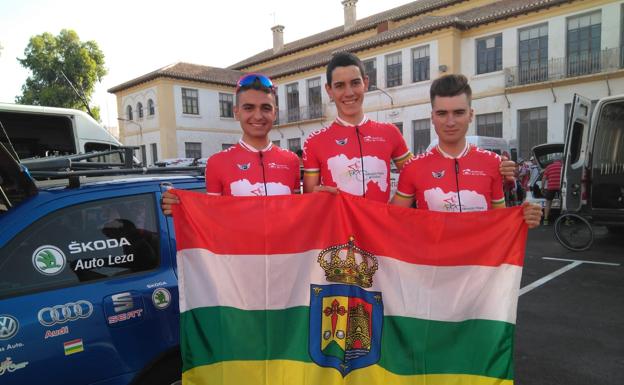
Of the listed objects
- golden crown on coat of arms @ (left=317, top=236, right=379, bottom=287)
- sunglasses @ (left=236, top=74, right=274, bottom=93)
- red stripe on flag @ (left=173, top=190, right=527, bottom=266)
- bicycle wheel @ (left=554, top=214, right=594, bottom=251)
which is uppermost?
sunglasses @ (left=236, top=74, right=274, bottom=93)

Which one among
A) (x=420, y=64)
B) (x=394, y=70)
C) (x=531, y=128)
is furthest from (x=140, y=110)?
(x=531, y=128)

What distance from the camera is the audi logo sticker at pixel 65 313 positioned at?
2.23 m

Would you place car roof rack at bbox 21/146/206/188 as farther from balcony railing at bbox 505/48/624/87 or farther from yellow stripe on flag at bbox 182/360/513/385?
balcony railing at bbox 505/48/624/87

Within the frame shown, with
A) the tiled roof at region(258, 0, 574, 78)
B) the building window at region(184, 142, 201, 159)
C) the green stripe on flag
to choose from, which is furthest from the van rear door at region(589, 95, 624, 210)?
the building window at region(184, 142, 201, 159)

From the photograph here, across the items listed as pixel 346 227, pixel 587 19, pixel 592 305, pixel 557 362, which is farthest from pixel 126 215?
pixel 587 19

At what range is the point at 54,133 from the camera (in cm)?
822

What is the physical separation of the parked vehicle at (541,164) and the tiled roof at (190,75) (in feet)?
100

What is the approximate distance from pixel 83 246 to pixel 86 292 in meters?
0.26

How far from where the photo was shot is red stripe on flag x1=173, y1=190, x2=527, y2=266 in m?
2.48

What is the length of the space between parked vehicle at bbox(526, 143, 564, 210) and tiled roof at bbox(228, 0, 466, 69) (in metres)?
21.4

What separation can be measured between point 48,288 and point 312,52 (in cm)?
3974

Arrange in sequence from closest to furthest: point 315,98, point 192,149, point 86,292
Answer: point 86,292
point 315,98
point 192,149

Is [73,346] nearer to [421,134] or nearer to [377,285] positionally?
[377,285]

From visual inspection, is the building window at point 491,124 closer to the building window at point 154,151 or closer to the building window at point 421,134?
the building window at point 421,134
